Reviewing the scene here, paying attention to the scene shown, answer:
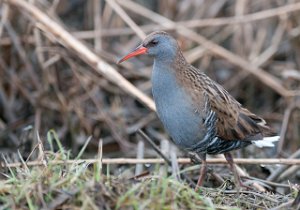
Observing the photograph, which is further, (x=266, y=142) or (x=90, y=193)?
(x=266, y=142)

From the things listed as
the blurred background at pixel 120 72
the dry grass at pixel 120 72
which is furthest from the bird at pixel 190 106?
the blurred background at pixel 120 72

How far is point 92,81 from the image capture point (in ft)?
20.7

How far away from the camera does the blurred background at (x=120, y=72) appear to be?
6.00 m

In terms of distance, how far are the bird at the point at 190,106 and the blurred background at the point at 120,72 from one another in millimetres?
1008

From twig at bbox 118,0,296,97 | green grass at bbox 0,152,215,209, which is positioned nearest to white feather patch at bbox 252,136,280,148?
green grass at bbox 0,152,215,209

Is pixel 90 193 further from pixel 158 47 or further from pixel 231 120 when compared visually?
pixel 231 120

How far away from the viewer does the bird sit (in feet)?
13.2

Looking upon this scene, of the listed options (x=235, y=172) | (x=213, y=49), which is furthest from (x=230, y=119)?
(x=213, y=49)

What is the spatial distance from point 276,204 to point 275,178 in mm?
1320

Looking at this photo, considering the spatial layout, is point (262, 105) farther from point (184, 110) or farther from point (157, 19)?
point (184, 110)

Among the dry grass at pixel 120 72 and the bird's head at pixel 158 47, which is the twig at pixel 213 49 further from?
the bird's head at pixel 158 47

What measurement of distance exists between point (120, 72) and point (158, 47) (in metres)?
2.17

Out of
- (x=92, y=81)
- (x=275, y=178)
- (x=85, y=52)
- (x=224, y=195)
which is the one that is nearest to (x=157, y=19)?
(x=92, y=81)

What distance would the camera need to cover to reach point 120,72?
20.7 feet
